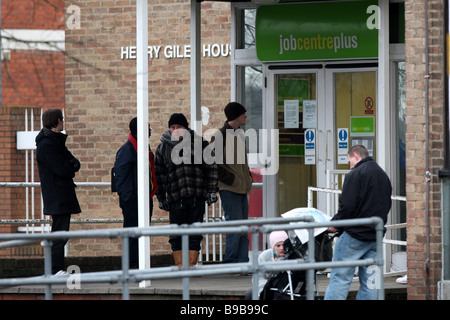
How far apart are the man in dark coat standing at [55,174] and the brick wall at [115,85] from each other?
4.16m

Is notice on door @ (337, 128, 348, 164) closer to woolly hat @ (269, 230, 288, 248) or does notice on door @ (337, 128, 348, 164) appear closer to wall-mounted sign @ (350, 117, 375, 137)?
wall-mounted sign @ (350, 117, 375, 137)

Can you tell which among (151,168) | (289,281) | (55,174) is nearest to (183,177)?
(151,168)

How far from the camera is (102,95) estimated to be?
15461mm

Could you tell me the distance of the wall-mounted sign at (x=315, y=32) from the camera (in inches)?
471

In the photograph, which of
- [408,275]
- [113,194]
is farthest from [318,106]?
[113,194]

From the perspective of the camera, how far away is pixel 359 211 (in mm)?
8977

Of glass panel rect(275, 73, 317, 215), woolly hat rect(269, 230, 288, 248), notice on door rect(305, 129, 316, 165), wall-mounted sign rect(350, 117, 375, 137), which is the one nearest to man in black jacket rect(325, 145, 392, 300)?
woolly hat rect(269, 230, 288, 248)

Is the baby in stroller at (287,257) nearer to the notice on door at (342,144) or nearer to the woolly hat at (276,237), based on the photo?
the woolly hat at (276,237)

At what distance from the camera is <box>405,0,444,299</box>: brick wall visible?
984 centimetres

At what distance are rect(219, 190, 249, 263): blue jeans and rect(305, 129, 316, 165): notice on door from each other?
1.38m

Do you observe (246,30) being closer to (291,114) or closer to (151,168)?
(291,114)

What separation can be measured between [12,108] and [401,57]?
6684 mm

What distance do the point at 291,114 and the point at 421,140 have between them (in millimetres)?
2969

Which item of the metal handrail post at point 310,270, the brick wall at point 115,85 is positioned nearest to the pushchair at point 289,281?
the metal handrail post at point 310,270
